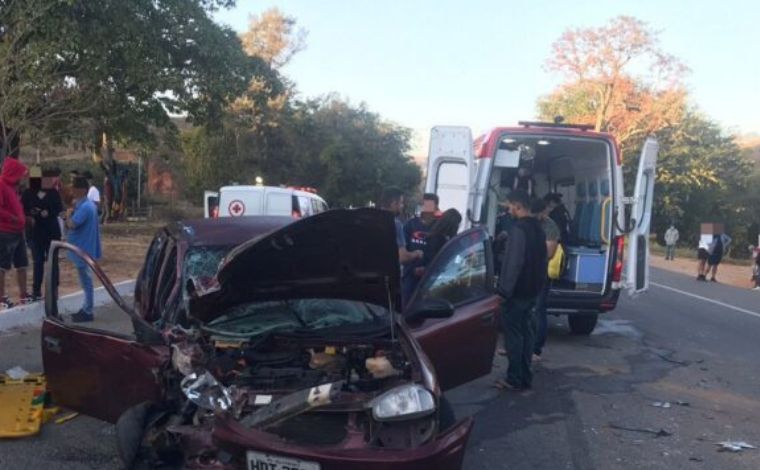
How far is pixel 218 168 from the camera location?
126ft

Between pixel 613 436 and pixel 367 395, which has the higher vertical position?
pixel 367 395

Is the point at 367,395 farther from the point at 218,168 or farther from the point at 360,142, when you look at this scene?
the point at 360,142

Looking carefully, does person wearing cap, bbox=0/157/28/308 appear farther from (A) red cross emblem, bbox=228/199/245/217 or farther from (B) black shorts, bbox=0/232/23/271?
(A) red cross emblem, bbox=228/199/245/217

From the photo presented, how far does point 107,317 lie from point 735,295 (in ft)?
50.0

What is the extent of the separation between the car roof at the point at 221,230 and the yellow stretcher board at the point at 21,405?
5.31ft

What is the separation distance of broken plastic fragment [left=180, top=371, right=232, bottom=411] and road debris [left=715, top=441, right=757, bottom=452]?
3805mm

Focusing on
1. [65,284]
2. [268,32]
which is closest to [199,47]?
[65,284]

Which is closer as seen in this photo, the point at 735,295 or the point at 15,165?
→ the point at 15,165

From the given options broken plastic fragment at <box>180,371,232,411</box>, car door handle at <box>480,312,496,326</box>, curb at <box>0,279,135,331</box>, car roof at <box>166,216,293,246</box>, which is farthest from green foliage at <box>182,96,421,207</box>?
Answer: broken plastic fragment at <box>180,371,232,411</box>

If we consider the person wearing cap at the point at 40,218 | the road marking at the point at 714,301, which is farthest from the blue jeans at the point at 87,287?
the road marking at the point at 714,301

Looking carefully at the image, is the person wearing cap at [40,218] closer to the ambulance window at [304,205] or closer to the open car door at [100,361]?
the open car door at [100,361]

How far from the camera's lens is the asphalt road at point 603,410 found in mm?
5625

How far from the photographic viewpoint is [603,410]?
709 cm

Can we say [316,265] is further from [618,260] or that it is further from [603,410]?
[618,260]
